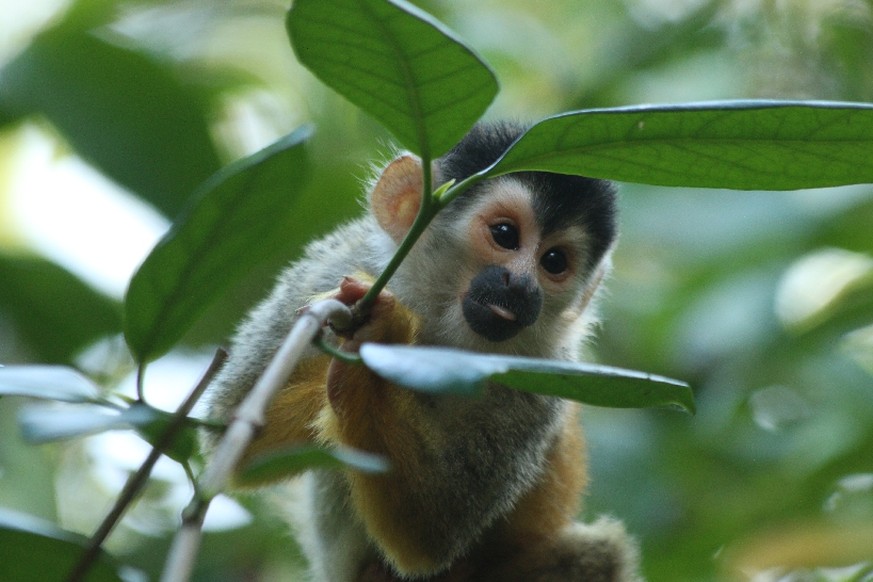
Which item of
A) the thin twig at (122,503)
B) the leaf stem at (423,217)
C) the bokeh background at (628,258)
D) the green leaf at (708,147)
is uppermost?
the green leaf at (708,147)

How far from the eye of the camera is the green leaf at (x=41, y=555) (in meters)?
1.37

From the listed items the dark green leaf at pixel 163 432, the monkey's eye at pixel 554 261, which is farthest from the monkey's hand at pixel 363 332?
the monkey's eye at pixel 554 261

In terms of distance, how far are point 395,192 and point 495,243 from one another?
0.44m

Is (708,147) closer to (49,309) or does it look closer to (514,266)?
(514,266)

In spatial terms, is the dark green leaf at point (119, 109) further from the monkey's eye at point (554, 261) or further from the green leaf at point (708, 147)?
the green leaf at point (708, 147)

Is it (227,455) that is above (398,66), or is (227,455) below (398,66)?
below

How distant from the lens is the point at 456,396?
109 inches

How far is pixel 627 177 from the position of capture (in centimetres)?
157

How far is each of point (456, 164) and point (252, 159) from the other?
1.79 meters

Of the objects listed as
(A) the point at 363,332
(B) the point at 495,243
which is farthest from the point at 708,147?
(B) the point at 495,243

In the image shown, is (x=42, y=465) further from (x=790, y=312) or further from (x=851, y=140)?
(x=790, y=312)

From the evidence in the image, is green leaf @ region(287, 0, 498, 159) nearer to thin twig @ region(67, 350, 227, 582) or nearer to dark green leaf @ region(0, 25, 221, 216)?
thin twig @ region(67, 350, 227, 582)

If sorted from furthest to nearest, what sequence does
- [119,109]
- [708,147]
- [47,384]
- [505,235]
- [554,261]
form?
[119,109] → [554,261] → [505,235] → [708,147] → [47,384]

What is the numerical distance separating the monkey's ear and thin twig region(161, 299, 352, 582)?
2041 millimetres
